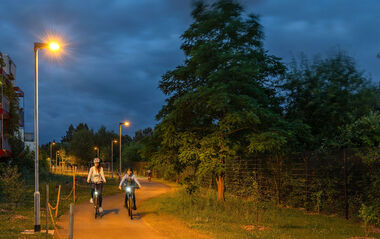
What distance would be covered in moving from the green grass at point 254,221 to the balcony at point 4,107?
2247cm

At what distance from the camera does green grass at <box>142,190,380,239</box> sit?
1126 centimetres

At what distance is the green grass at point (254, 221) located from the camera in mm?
11255

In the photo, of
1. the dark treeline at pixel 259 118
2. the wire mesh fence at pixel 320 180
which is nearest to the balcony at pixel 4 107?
the dark treeline at pixel 259 118

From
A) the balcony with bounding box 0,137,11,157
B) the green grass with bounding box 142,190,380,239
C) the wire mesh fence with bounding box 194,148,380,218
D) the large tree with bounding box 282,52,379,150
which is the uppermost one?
the large tree with bounding box 282,52,379,150

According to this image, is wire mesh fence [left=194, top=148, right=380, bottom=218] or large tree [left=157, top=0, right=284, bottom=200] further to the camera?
large tree [left=157, top=0, right=284, bottom=200]

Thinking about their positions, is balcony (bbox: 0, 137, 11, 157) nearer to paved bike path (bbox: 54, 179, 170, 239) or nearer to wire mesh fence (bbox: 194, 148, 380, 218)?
paved bike path (bbox: 54, 179, 170, 239)

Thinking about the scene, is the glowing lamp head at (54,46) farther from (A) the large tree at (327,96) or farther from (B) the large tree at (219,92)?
(A) the large tree at (327,96)

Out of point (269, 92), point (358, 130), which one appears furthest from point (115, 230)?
point (269, 92)

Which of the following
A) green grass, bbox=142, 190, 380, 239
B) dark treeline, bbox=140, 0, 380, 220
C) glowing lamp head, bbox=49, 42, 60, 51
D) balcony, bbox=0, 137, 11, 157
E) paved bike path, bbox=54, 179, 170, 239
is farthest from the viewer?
balcony, bbox=0, 137, 11, 157

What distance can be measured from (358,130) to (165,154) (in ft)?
29.9

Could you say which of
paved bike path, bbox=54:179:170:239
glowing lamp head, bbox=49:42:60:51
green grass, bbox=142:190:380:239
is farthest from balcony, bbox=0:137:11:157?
glowing lamp head, bbox=49:42:60:51

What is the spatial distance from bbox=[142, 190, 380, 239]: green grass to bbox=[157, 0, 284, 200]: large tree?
8.30ft

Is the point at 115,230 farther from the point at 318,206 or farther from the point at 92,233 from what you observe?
the point at 318,206

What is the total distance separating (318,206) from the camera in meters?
15.4
